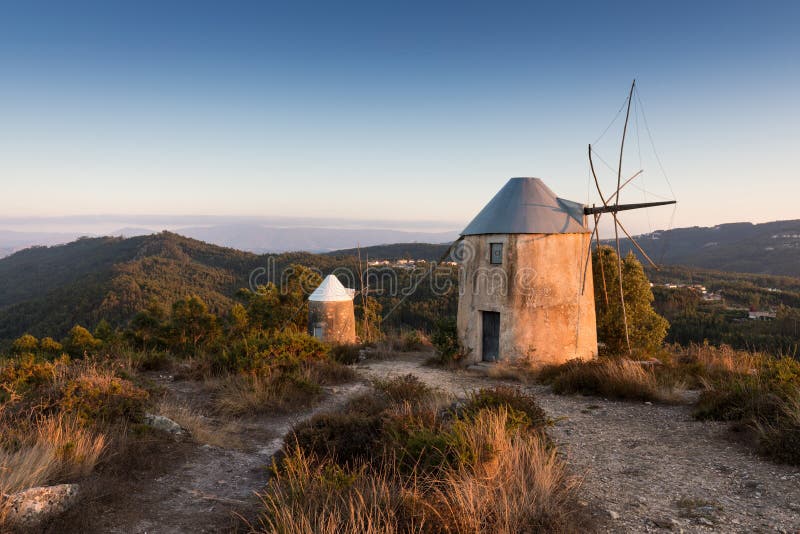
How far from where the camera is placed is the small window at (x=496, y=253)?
37.2 feet

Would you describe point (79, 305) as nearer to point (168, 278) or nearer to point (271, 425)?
point (168, 278)

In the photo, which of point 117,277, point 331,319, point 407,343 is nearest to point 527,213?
point 407,343

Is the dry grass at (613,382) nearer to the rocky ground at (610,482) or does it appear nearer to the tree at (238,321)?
the rocky ground at (610,482)

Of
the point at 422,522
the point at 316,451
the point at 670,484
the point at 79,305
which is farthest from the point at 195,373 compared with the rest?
the point at 79,305

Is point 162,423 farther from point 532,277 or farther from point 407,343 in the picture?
point 407,343

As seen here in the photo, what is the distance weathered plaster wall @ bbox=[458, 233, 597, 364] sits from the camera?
36.0 ft

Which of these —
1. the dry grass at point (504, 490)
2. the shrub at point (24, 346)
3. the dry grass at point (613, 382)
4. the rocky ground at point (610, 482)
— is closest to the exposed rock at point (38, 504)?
the rocky ground at point (610, 482)

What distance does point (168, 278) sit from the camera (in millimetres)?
70812

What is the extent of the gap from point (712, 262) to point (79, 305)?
96861 millimetres

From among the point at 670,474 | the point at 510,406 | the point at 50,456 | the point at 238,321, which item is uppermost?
the point at 50,456

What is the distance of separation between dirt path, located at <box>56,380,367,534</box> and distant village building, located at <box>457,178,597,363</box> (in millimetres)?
6550

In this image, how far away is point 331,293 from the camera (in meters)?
18.3

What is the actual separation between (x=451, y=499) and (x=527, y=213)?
8.93 meters

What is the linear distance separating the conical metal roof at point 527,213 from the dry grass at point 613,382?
3503 millimetres
